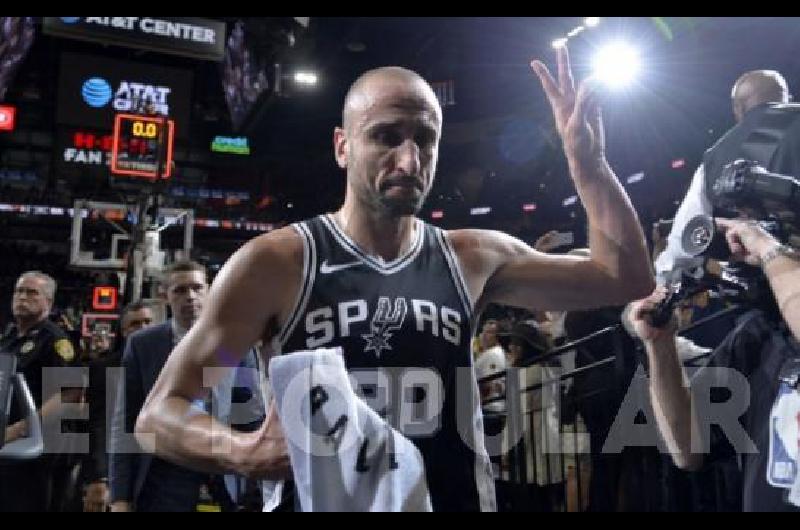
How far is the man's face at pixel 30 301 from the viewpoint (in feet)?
16.6

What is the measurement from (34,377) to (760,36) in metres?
11.2

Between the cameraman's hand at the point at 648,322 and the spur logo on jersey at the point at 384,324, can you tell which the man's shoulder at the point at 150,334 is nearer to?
the spur logo on jersey at the point at 384,324

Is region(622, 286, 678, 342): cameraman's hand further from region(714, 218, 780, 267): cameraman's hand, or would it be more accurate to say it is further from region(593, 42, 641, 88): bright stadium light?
region(593, 42, 641, 88): bright stadium light

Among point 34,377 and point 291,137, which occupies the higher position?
point 291,137

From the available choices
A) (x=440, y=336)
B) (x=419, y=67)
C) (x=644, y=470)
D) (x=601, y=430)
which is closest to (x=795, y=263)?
(x=440, y=336)

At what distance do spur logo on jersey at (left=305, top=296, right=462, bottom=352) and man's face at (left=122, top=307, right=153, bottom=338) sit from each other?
415 centimetres

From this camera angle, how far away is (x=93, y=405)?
518 centimetres

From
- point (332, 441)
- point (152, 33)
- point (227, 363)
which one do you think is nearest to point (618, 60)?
point (152, 33)

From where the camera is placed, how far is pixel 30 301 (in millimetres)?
5059

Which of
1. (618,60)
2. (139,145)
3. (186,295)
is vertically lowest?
(186,295)

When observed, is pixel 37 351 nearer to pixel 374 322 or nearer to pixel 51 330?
pixel 51 330

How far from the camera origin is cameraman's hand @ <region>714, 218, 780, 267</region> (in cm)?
243

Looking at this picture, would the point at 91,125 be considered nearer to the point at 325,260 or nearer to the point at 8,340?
the point at 8,340

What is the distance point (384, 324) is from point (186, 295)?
260cm
